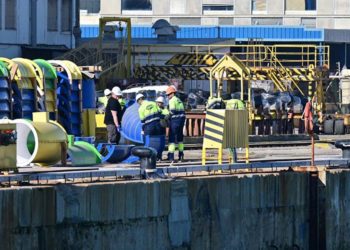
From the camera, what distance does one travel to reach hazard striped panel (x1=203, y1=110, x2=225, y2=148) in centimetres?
2600

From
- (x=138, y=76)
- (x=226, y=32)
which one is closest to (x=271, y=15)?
(x=226, y=32)

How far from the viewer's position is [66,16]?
58781 millimetres

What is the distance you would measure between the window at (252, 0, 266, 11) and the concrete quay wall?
6659 cm

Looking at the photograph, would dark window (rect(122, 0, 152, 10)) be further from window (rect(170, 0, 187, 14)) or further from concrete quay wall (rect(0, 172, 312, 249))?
concrete quay wall (rect(0, 172, 312, 249))

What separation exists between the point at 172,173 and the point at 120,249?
2.64 m

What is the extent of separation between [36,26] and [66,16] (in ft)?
12.6

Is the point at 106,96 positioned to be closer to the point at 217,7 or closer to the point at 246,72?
the point at 246,72

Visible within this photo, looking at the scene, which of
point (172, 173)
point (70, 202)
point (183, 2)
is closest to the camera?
point (70, 202)

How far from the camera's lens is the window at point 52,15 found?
56531mm

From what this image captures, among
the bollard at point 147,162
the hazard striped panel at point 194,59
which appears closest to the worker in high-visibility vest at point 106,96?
the bollard at point 147,162

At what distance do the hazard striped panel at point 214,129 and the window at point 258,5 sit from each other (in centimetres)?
6497

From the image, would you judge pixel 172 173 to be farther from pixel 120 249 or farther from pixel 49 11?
pixel 49 11

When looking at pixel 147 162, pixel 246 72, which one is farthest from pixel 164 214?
pixel 246 72

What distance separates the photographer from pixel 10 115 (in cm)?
2917
